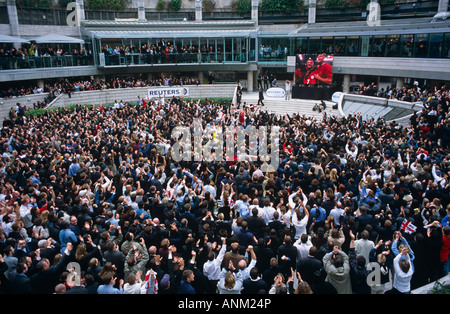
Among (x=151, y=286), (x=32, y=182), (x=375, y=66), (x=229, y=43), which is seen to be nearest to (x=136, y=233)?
(x=151, y=286)

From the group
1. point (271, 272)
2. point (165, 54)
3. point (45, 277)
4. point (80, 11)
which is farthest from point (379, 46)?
point (45, 277)

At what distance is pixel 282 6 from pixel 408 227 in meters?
35.1

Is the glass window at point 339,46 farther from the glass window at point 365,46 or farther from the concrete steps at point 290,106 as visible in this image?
the concrete steps at point 290,106

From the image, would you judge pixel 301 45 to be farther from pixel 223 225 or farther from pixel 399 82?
pixel 223 225

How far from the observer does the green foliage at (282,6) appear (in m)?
37.0

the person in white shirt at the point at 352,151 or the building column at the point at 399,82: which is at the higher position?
the building column at the point at 399,82

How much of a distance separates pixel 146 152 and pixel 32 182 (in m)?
4.48

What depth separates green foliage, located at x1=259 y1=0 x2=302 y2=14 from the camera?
37000mm

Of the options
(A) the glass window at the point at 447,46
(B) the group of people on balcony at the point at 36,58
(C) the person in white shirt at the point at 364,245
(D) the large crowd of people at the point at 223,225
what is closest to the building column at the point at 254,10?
(B) the group of people on balcony at the point at 36,58

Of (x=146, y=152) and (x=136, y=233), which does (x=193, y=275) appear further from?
(x=146, y=152)

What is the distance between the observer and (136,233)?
22.8 ft

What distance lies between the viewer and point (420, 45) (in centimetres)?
2409

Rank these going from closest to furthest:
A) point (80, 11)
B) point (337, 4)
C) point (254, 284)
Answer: point (254, 284) → point (80, 11) → point (337, 4)

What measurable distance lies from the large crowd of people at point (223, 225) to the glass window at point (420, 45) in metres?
13.9
